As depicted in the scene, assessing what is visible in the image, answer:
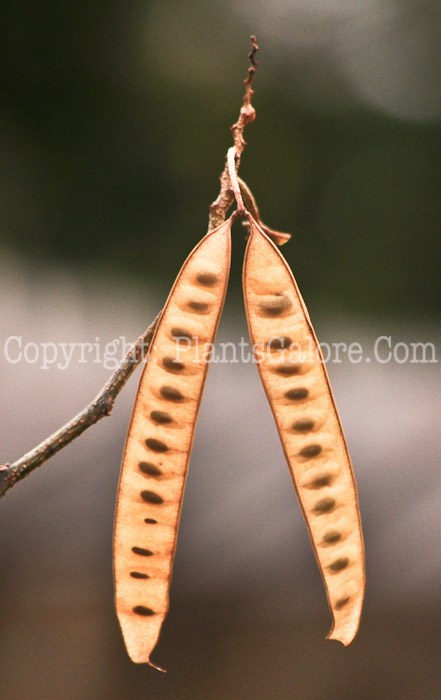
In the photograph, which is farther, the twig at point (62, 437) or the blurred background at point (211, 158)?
the blurred background at point (211, 158)

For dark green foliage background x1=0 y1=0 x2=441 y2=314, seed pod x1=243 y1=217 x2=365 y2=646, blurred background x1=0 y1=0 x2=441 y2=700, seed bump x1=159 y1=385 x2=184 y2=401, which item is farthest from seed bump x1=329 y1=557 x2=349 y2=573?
dark green foliage background x1=0 y1=0 x2=441 y2=314

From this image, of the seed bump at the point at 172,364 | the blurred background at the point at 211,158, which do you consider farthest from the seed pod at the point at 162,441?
the blurred background at the point at 211,158

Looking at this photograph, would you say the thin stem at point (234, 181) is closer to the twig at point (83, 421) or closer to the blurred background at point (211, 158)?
the twig at point (83, 421)

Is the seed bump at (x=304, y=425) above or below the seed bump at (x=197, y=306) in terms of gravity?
below

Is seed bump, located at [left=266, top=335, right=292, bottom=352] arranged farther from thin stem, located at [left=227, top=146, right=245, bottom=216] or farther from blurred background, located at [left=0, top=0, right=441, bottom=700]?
blurred background, located at [left=0, top=0, right=441, bottom=700]

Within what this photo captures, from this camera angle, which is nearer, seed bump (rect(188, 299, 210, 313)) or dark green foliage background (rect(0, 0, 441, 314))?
seed bump (rect(188, 299, 210, 313))

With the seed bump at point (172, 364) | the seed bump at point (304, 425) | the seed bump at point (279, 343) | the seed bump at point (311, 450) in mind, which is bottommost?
the seed bump at point (311, 450)

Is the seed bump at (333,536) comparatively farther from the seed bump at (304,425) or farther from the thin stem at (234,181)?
the thin stem at (234,181)
